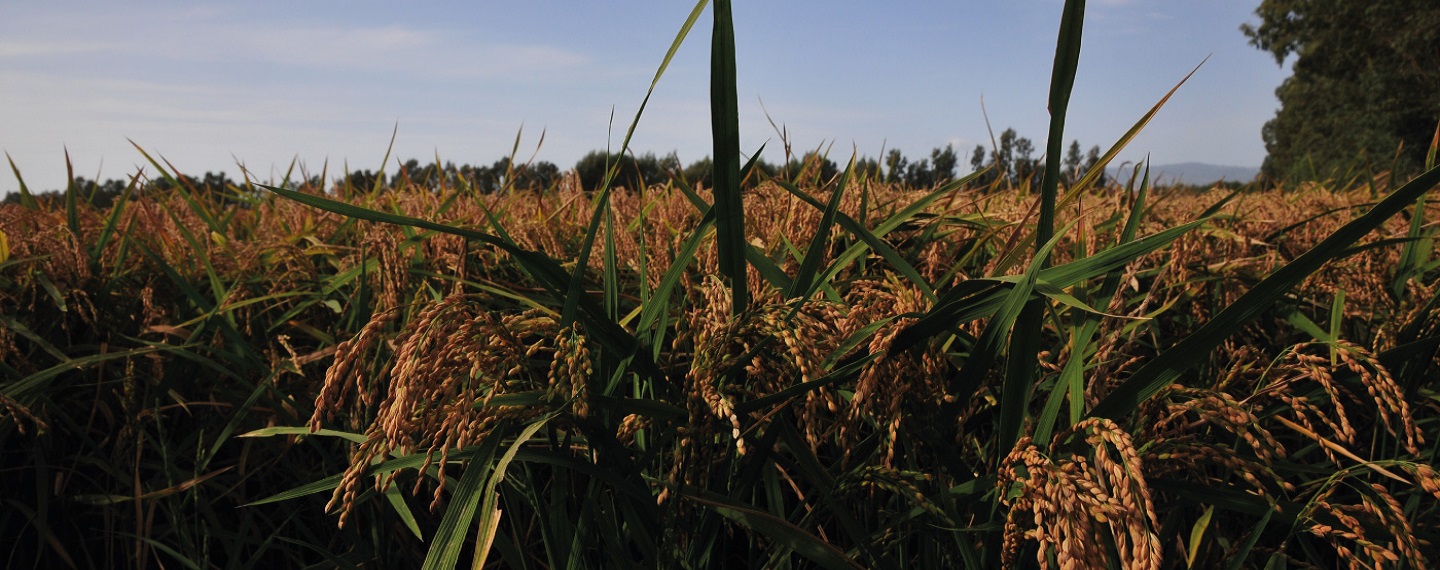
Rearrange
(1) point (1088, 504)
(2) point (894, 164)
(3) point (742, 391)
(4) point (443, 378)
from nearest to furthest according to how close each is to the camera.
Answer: (1) point (1088, 504) → (4) point (443, 378) → (3) point (742, 391) → (2) point (894, 164)

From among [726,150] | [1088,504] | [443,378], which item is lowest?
[1088,504]

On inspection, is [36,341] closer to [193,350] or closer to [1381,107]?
[193,350]

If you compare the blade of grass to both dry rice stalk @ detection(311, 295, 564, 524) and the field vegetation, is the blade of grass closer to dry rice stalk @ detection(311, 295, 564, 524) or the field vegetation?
the field vegetation

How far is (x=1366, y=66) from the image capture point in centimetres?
2688

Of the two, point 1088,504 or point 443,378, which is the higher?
point 443,378

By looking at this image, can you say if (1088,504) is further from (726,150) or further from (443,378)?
(443,378)

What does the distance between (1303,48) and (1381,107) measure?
4429 millimetres

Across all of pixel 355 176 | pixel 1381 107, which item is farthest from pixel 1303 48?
pixel 355 176

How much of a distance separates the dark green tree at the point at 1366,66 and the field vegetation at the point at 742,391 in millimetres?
25335

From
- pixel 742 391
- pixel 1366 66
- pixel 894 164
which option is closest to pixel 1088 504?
pixel 742 391

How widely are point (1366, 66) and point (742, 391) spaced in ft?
106

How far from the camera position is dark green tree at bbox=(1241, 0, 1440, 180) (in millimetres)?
25062

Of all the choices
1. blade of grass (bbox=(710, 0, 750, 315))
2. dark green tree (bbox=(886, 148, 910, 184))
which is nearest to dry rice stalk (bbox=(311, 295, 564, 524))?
blade of grass (bbox=(710, 0, 750, 315))

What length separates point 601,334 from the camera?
1.23 m
